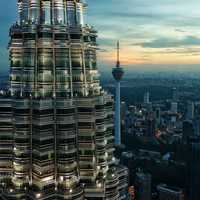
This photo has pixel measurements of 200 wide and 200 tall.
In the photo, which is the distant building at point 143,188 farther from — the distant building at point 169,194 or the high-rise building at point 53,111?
the high-rise building at point 53,111

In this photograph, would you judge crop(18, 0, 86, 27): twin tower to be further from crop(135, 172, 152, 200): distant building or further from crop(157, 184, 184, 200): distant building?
crop(135, 172, 152, 200): distant building

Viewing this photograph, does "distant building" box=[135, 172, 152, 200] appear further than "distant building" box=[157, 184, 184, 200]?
Yes

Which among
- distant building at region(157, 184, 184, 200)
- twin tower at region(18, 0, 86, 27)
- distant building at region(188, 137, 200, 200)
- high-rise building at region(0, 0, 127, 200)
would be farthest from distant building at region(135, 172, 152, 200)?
twin tower at region(18, 0, 86, 27)

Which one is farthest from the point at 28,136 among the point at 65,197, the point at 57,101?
the point at 65,197

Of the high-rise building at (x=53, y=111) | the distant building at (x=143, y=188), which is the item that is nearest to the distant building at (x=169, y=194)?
the distant building at (x=143, y=188)

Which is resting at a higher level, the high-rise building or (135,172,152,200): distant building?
the high-rise building

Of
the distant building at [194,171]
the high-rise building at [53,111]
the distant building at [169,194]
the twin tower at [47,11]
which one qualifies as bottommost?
the distant building at [169,194]

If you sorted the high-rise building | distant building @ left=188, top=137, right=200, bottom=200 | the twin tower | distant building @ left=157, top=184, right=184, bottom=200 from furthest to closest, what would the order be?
1. distant building @ left=188, top=137, right=200, bottom=200
2. distant building @ left=157, top=184, right=184, bottom=200
3. the twin tower
4. the high-rise building

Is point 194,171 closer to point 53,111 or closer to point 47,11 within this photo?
point 53,111

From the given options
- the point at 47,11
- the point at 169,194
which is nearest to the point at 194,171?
the point at 169,194

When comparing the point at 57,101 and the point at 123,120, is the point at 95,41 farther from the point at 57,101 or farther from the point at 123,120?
the point at 123,120
